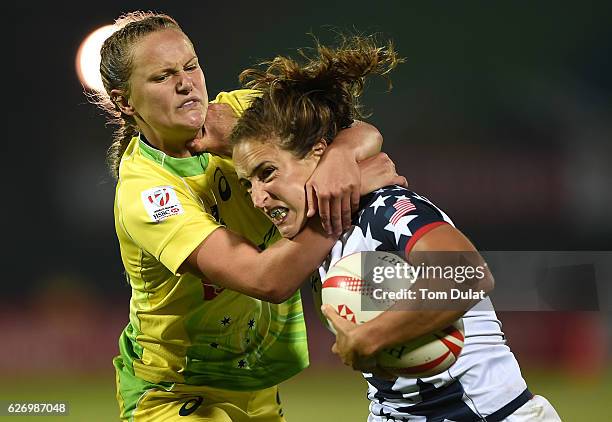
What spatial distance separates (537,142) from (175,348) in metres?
6.60

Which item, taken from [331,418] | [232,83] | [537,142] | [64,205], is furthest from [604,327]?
[64,205]

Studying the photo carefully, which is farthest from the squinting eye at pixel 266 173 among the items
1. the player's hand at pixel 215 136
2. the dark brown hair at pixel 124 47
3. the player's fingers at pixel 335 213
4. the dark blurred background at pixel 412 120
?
the dark blurred background at pixel 412 120

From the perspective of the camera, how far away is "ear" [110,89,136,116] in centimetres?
350

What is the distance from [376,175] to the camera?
2812 mm

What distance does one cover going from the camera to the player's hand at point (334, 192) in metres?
2.71

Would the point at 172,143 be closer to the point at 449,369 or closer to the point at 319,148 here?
the point at 319,148

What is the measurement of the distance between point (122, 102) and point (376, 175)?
1.23 metres

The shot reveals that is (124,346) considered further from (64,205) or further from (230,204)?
(64,205)

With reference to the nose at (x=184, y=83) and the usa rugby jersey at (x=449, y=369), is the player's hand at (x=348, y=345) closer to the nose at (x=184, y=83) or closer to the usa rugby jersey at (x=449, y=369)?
the usa rugby jersey at (x=449, y=369)

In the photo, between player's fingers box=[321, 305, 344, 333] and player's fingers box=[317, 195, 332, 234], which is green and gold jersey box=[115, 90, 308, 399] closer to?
player's fingers box=[317, 195, 332, 234]

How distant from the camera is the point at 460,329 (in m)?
2.58

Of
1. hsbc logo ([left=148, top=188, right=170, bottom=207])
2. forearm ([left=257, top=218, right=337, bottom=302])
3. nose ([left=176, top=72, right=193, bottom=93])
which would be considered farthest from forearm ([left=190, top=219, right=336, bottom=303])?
nose ([left=176, top=72, right=193, bottom=93])

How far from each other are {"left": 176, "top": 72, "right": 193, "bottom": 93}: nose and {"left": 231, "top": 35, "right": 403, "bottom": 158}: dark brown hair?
10.4 inches

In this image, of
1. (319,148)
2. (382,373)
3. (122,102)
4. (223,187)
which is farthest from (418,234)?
(122,102)
